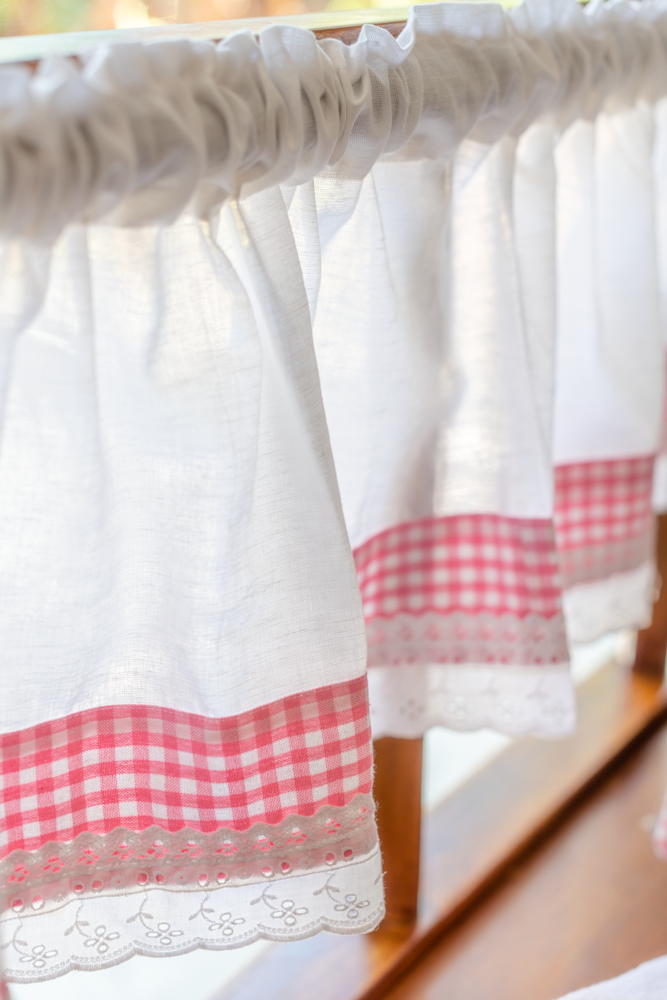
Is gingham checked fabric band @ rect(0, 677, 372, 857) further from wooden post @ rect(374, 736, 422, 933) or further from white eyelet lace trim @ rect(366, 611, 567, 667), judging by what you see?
wooden post @ rect(374, 736, 422, 933)

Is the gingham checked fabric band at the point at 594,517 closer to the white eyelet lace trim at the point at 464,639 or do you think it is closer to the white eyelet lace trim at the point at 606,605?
the white eyelet lace trim at the point at 606,605

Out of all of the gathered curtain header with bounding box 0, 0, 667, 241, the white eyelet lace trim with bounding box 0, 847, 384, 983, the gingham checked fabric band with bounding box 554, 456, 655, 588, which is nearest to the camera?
the gathered curtain header with bounding box 0, 0, 667, 241

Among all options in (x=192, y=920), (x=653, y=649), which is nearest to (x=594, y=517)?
(x=192, y=920)

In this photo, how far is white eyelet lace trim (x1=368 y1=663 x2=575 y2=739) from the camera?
0.71 m

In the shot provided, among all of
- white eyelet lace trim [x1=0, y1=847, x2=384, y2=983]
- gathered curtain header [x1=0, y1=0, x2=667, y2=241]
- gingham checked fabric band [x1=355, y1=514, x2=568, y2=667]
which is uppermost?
gathered curtain header [x1=0, y1=0, x2=667, y2=241]

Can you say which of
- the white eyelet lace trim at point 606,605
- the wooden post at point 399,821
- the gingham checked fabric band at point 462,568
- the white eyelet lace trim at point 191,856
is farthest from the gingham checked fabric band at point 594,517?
the white eyelet lace trim at point 191,856

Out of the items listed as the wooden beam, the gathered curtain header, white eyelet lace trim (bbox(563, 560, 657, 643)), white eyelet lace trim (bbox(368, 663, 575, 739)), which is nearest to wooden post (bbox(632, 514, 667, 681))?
the wooden beam

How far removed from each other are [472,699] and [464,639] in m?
0.06

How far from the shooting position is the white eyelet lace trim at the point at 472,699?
0.71 metres

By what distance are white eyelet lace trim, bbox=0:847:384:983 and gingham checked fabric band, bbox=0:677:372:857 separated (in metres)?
0.04

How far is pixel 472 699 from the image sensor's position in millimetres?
729

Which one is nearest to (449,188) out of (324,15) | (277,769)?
(324,15)

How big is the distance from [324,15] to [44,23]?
8.2 inches

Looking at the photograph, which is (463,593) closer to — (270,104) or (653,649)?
(270,104)
